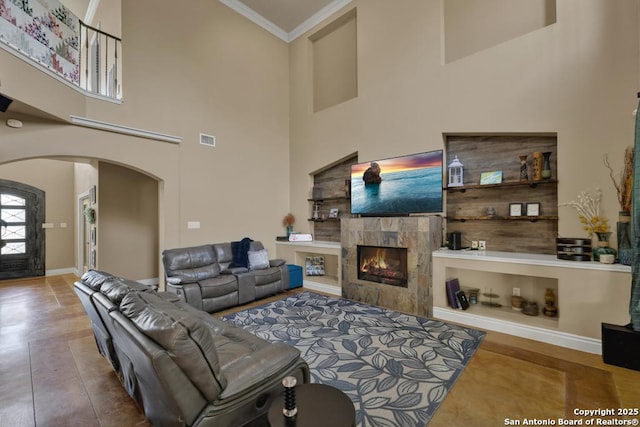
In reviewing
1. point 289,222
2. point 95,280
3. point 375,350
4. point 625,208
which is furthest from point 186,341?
point 289,222

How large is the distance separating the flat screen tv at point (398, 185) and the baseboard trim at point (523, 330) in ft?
4.73

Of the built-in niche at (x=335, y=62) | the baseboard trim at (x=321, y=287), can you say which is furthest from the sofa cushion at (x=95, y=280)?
the built-in niche at (x=335, y=62)

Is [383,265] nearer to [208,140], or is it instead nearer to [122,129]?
[208,140]

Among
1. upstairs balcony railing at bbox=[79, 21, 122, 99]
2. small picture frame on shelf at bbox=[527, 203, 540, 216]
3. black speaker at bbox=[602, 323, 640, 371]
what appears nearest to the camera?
black speaker at bbox=[602, 323, 640, 371]

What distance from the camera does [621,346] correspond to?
2.58 metres

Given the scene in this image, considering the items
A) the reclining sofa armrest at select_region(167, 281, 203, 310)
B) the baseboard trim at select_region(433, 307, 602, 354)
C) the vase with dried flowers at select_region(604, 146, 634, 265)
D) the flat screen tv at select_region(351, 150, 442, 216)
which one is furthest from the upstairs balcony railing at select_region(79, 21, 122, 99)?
the vase with dried flowers at select_region(604, 146, 634, 265)

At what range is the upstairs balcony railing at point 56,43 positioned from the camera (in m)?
3.10

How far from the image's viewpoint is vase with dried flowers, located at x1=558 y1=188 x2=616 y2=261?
9.91ft

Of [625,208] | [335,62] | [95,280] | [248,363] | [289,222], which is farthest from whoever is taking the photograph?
[289,222]

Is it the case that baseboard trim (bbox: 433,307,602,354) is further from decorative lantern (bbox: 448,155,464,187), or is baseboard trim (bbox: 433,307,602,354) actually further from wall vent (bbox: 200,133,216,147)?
wall vent (bbox: 200,133,216,147)

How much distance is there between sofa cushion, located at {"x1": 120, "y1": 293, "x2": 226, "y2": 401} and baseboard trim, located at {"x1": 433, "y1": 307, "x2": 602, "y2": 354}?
325cm

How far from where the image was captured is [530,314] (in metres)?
3.57

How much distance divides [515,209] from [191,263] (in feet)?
15.9

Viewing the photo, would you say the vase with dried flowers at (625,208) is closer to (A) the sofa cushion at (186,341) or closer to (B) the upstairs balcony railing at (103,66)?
(A) the sofa cushion at (186,341)
